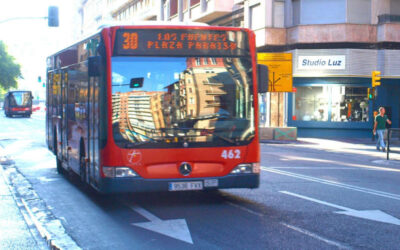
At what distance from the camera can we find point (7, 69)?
300 ft

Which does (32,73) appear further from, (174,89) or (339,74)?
(174,89)

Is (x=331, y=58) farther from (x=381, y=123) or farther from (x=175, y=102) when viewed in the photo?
(x=175, y=102)

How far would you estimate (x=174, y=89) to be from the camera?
8.74 m

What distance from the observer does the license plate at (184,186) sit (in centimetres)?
873

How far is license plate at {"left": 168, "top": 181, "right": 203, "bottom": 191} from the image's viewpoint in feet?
28.7

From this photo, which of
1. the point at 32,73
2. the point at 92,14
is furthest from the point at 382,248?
the point at 32,73

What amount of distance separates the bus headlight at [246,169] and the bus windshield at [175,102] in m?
0.38

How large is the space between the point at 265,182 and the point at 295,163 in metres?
5.58

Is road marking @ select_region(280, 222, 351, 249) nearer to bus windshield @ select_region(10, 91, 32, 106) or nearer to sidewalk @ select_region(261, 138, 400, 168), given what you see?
sidewalk @ select_region(261, 138, 400, 168)

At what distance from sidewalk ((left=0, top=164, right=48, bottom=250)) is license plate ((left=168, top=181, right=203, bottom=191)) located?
1.98 m

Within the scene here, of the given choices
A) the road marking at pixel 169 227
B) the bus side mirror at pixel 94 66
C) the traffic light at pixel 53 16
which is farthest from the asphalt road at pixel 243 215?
the traffic light at pixel 53 16

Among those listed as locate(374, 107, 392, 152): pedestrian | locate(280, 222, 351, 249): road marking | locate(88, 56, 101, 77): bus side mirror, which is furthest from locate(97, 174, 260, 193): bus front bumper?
locate(374, 107, 392, 152): pedestrian

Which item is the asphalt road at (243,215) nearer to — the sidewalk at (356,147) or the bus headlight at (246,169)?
the bus headlight at (246,169)

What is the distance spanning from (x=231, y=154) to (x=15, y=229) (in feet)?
10.4
